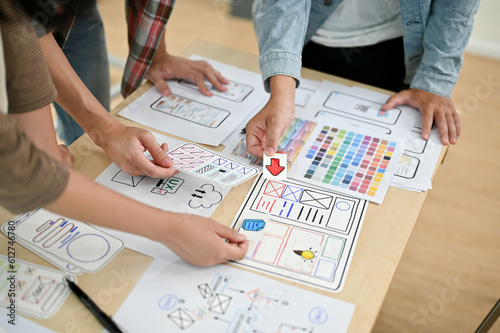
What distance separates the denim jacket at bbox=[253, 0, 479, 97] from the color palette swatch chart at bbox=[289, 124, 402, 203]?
0.18 meters

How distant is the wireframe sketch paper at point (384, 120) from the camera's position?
1041 millimetres

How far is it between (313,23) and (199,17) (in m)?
2.01

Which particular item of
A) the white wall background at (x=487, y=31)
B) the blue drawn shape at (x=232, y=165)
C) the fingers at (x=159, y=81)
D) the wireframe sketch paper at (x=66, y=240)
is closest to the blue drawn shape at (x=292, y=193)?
the blue drawn shape at (x=232, y=165)

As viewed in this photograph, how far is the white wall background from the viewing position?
2.78 meters

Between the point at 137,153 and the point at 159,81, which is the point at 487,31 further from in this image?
the point at 137,153

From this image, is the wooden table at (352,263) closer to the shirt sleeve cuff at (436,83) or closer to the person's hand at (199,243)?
the person's hand at (199,243)

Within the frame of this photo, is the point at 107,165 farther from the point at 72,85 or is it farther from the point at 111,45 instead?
the point at 111,45

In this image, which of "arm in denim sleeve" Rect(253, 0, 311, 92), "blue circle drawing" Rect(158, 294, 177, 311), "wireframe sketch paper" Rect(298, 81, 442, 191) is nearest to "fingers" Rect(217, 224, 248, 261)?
"blue circle drawing" Rect(158, 294, 177, 311)

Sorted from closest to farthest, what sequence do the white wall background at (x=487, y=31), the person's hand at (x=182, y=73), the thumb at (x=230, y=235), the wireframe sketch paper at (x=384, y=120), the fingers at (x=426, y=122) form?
the thumb at (x=230, y=235) → the wireframe sketch paper at (x=384, y=120) → the fingers at (x=426, y=122) → the person's hand at (x=182, y=73) → the white wall background at (x=487, y=31)

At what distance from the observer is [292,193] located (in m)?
0.97

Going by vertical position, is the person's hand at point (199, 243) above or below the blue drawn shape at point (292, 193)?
above

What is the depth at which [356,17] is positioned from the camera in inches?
52.9

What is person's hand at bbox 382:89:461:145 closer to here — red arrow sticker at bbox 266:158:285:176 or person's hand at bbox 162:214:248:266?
red arrow sticker at bbox 266:158:285:176

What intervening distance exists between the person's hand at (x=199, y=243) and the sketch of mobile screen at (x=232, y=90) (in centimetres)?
51
